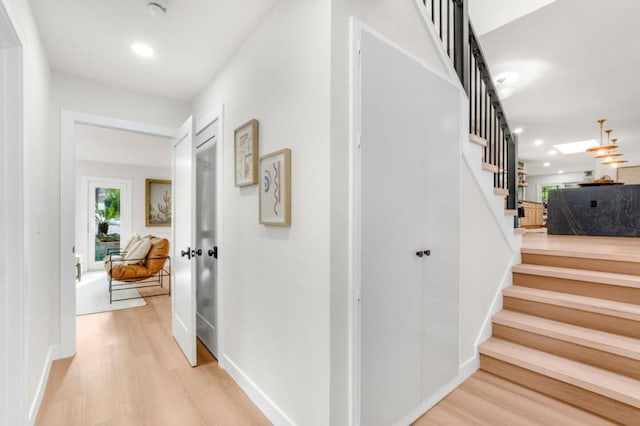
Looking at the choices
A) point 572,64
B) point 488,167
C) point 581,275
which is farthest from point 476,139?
point 572,64

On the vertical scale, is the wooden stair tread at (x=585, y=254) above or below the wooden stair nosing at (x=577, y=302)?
above

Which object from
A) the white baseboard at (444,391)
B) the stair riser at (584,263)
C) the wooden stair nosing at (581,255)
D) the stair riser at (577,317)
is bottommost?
the white baseboard at (444,391)

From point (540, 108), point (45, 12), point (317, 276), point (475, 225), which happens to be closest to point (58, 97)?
point (45, 12)

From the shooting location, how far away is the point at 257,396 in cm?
192

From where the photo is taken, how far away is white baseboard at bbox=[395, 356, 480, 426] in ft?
5.61

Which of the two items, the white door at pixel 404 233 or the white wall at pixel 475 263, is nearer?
the white door at pixel 404 233

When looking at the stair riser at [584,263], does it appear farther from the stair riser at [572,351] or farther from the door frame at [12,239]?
the door frame at [12,239]

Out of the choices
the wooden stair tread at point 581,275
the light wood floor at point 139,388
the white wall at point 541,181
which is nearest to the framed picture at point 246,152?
the light wood floor at point 139,388

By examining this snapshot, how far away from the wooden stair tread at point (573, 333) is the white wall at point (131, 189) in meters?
7.05

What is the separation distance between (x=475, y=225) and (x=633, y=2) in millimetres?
2239

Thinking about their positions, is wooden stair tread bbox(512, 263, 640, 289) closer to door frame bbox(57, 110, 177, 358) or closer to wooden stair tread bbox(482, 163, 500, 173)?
wooden stair tread bbox(482, 163, 500, 173)

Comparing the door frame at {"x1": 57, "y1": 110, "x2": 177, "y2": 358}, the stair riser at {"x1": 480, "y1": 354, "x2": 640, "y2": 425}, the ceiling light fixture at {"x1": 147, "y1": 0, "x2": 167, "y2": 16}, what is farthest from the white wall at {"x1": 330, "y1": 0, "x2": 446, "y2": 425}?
the door frame at {"x1": 57, "y1": 110, "x2": 177, "y2": 358}

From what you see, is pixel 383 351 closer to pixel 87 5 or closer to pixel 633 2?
pixel 87 5

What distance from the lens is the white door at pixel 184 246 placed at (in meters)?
2.42
